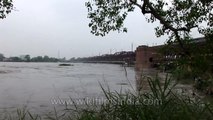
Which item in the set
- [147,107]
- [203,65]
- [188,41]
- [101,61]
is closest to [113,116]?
[147,107]

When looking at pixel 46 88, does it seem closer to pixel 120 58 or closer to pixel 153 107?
pixel 153 107

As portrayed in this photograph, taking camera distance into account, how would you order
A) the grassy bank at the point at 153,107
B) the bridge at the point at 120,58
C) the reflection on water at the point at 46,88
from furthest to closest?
the bridge at the point at 120,58
the reflection on water at the point at 46,88
the grassy bank at the point at 153,107

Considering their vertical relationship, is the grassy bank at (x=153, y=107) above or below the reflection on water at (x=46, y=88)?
above

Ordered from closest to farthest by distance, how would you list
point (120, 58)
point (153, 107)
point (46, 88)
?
point (153, 107), point (46, 88), point (120, 58)

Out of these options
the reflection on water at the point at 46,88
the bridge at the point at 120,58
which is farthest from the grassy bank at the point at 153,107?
the bridge at the point at 120,58

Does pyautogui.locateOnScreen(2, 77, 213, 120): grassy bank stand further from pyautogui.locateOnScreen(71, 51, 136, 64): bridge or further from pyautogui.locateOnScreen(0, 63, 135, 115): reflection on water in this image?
pyautogui.locateOnScreen(71, 51, 136, 64): bridge

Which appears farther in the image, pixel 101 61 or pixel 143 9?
pixel 101 61

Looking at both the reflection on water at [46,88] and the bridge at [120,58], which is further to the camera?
the bridge at [120,58]

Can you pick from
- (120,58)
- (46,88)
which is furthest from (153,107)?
(120,58)

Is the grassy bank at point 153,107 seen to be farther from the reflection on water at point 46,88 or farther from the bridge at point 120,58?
the bridge at point 120,58

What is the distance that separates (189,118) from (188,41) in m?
6.24

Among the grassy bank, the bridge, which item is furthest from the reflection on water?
the bridge

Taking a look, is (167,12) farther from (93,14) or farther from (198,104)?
(198,104)

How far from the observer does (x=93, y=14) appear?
10.5 meters
